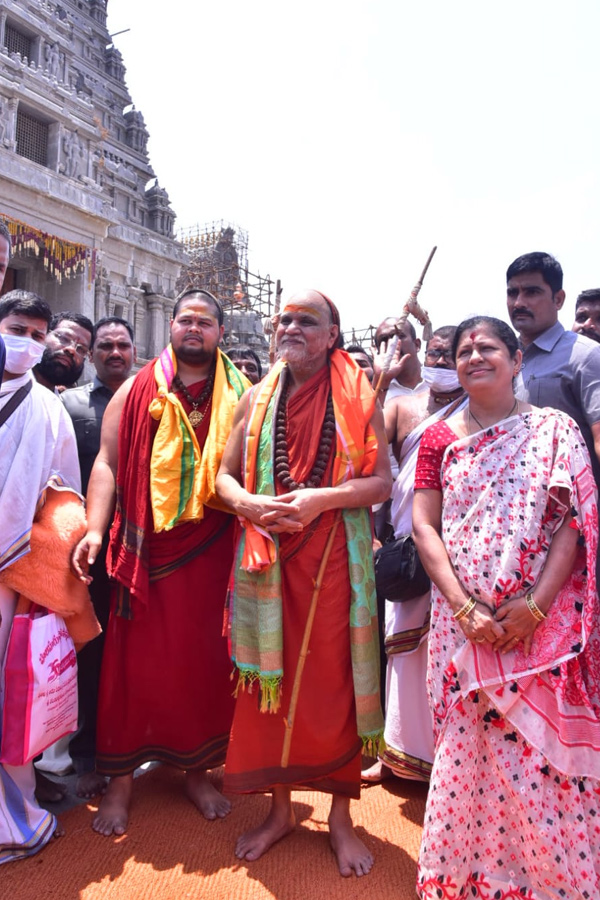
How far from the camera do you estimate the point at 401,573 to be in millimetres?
A: 3385

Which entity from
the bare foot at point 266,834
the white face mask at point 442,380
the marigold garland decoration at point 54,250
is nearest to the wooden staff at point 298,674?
the bare foot at point 266,834

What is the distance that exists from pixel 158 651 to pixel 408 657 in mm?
1321

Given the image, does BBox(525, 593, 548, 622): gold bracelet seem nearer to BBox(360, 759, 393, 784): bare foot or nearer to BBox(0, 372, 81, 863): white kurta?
BBox(360, 759, 393, 784): bare foot

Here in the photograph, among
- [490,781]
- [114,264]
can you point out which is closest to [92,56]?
[114,264]

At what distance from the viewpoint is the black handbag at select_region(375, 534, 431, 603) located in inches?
133

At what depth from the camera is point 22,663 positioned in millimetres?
2855

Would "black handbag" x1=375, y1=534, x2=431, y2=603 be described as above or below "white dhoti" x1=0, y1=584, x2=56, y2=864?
above

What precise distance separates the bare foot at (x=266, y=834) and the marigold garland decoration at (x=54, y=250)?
17942mm

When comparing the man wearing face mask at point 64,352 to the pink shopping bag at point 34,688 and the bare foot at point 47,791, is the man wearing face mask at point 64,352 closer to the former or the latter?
the pink shopping bag at point 34,688

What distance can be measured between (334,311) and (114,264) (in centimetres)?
2265

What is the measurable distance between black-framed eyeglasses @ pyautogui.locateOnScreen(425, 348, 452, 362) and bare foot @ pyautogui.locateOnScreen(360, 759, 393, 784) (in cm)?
241

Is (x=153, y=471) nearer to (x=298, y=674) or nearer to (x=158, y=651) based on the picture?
(x=158, y=651)

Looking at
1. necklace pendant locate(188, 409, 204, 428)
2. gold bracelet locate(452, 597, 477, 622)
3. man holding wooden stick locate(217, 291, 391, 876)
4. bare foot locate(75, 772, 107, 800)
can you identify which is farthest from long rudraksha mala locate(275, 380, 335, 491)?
bare foot locate(75, 772, 107, 800)

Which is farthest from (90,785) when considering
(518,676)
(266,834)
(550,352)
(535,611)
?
(550,352)
